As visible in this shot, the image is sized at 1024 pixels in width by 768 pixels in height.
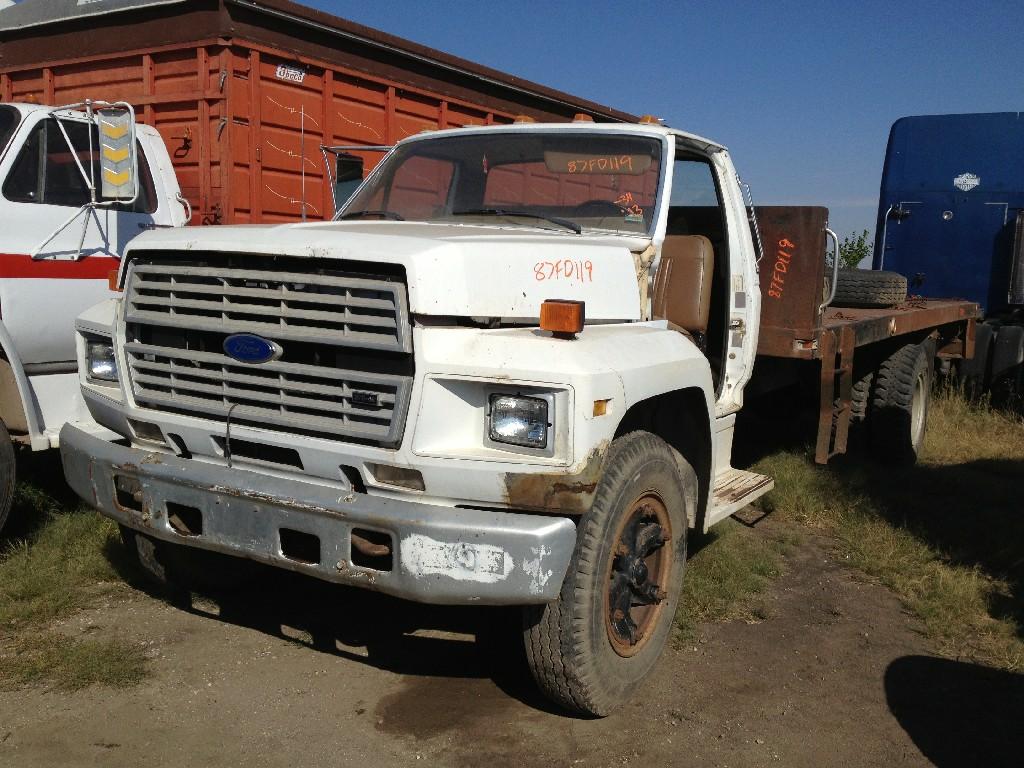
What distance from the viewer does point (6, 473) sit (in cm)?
443

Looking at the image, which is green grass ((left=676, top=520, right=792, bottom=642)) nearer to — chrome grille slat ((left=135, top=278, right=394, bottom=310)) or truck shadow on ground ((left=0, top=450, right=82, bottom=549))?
chrome grille slat ((left=135, top=278, right=394, bottom=310))

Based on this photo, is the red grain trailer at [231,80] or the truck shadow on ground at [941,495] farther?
the red grain trailer at [231,80]

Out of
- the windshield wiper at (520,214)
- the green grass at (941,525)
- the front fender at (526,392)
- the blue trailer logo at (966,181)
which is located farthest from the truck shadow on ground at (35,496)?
the blue trailer logo at (966,181)

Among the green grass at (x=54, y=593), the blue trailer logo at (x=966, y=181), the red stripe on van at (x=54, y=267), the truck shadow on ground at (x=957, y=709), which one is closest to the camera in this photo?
the truck shadow on ground at (x=957, y=709)

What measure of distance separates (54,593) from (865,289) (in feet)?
17.3

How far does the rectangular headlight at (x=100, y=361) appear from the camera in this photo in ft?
12.2

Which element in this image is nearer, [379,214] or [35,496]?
[379,214]

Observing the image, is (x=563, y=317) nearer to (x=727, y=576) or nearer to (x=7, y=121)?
(x=727, y=576)

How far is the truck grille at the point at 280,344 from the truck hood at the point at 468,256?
78 millimetres

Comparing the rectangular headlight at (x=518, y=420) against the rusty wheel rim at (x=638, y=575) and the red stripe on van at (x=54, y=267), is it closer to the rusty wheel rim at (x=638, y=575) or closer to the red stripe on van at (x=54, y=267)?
the rusty wheel rim at (x=638, y=575)

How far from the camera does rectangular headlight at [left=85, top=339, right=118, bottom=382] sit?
372 cm

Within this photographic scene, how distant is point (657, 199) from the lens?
415 centimetres

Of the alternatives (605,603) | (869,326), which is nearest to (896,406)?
(869,326)

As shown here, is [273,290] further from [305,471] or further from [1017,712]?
[1017,712]
